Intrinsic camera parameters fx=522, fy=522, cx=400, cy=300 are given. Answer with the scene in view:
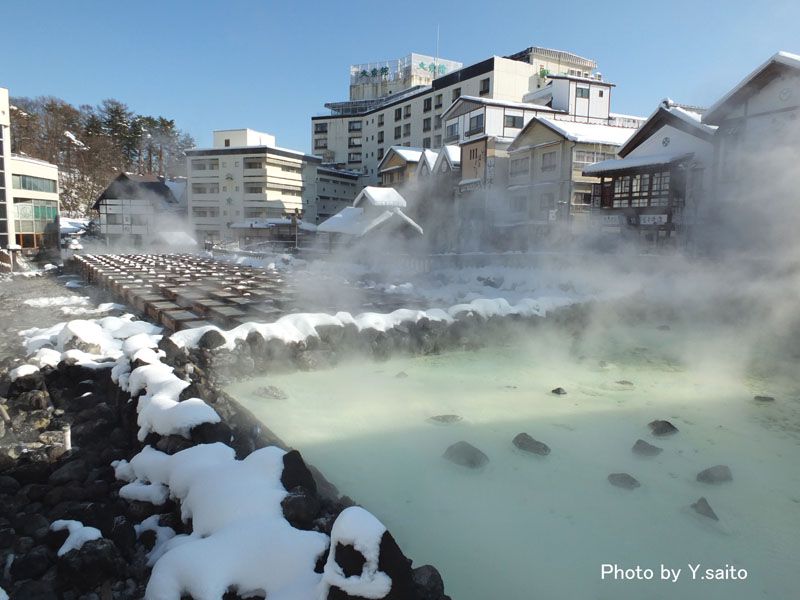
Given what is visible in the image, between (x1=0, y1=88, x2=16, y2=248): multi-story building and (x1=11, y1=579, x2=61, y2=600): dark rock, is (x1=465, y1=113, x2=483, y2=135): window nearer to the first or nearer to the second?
(x1=0, y1=88, x2=16, y2=248): multi-story building

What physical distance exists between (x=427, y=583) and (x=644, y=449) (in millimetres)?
2884

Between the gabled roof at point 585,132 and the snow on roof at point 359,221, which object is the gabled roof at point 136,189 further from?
the gabled roof at point 585,132

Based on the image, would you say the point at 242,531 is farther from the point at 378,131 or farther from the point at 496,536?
the point at 378,131

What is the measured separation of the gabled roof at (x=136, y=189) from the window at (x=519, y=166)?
26494mm

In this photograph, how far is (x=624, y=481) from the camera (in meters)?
3.89

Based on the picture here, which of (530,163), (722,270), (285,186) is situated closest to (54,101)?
(285,186)

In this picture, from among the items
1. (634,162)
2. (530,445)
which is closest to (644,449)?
(530,445)

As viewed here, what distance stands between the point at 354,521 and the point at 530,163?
25.3 metres

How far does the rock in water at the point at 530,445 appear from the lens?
4387mm

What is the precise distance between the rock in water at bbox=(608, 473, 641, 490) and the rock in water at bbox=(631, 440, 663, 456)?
0.51 metres

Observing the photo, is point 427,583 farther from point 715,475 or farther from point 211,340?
point 211,340

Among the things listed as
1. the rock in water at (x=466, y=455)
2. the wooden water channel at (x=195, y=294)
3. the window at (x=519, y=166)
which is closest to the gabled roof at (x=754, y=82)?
the window at (x=519, y=166)

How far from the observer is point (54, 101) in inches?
1593

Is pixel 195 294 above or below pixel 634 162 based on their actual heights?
below
